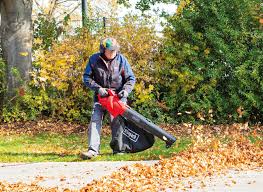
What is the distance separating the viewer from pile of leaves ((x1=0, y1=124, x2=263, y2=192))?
6.56 m

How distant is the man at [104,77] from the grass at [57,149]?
1.48ft

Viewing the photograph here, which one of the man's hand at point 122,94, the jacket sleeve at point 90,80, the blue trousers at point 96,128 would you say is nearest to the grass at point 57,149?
the blue trousers at point 96,128

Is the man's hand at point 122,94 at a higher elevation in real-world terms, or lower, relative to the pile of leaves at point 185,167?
higher

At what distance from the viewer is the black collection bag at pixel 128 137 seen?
8.97m

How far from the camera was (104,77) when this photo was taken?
9078 millimetres

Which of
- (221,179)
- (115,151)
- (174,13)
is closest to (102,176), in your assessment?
(221,179)

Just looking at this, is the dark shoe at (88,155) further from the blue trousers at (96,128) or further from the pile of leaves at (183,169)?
the pile of leaves at (183,169)

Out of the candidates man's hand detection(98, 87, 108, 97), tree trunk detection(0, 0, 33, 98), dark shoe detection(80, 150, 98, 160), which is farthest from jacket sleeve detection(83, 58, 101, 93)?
tree trunk detection(0, 0, 33, 98)

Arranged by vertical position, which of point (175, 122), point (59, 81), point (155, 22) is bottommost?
point (175, 122)

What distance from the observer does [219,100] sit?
42.7 feet

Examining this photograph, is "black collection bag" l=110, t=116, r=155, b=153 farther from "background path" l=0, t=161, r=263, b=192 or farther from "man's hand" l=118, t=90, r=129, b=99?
"background path" l=0, t=161, r=263, b=192

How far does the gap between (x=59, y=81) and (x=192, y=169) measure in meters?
6.58

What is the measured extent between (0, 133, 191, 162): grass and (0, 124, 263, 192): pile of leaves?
70 cm

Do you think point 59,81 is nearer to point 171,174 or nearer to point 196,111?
point 196,111
